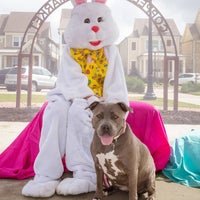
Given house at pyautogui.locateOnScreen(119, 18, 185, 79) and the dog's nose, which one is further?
house at pyautogui.locateOnScreen(119, 18, 185, 79)

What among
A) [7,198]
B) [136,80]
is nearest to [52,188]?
[7,198]

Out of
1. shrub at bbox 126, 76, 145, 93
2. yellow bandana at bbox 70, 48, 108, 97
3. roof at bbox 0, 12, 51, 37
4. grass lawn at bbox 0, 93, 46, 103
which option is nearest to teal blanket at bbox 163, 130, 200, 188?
yellow bandana at bbox 70, 48, 108, 97

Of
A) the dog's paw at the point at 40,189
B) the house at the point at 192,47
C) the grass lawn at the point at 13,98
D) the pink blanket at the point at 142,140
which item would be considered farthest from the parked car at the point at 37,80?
the dog's paw at the point at 40,189

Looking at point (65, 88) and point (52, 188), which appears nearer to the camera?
point (52, 188)

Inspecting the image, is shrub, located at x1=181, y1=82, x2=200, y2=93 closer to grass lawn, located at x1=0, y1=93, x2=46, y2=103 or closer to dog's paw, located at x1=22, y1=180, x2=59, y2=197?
grass lawn, located at x1=0, y1=93, x2=46, y2=103

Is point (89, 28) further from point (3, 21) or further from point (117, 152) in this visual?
point (3, 21)

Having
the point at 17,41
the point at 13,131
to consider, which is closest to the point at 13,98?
the point at 13,131

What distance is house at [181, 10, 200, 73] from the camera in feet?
51.1

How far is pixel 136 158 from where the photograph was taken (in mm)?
1800

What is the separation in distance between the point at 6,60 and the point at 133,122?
14.1 metres

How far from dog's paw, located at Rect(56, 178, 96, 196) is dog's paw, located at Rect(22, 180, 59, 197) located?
5 centimetres

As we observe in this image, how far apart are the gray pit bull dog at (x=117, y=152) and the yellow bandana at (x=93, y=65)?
0.64 meters

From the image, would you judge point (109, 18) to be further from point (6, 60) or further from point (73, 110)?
point (6, 60)

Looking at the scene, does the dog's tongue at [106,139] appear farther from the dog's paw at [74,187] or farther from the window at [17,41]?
the window at [17,41]
